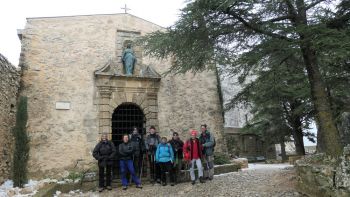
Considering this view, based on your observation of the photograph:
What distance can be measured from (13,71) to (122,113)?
3287mm

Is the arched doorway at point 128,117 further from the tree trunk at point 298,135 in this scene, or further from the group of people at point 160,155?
the tree trunk at point 298,135

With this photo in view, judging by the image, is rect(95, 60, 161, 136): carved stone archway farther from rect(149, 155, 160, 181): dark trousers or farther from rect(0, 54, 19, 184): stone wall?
rect(0, 54, 19, 184): stone wall

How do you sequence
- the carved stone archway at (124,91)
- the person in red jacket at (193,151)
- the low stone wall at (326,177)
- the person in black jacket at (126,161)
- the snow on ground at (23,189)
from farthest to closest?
the carved stone archway at (124,91) → the person in black jacket at (126,161) → the person in red jacket at (193,151) → the snow on ground at (23,189) → the low stone wall at (326,177)

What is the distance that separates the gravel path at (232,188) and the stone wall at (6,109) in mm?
1782

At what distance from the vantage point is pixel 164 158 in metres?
7.73

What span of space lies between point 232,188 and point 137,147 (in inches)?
103

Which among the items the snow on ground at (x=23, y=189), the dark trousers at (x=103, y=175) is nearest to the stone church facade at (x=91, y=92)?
the snow on ground at (x=23, y=189)

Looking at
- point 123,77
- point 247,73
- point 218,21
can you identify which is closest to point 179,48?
point 218,21

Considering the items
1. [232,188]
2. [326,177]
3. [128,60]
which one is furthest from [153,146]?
[326,177]

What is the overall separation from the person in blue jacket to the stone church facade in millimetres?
1763

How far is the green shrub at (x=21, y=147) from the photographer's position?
7.88m

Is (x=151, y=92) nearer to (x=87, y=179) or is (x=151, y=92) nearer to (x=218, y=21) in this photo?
(x=87, y=179)

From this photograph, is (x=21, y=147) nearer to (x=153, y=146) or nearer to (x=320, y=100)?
(x=153, y=146)

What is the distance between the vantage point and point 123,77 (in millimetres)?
9539
